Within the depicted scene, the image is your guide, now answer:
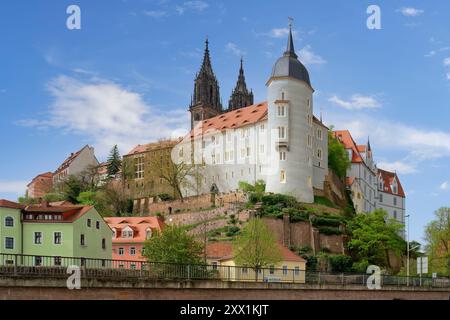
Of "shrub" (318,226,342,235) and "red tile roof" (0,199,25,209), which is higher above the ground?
"red tile roof" (0,199,25,209)

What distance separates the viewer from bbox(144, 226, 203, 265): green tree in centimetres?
5972

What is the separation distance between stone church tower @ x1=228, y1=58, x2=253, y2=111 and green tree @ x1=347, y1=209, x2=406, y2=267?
79.5 meters

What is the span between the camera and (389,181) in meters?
129

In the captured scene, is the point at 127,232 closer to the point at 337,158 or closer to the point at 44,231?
the point at 44,231

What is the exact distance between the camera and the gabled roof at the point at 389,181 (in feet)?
417

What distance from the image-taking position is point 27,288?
22.5m

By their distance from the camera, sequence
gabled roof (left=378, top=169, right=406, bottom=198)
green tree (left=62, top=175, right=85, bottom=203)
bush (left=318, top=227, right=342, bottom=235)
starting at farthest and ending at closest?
gabled roof (left=378, top=169, right=406, bottom=198)
green tree (left=62, top=175, right=85, bottom=203)
bush (left=318, top=227, right=342, bottom=235)

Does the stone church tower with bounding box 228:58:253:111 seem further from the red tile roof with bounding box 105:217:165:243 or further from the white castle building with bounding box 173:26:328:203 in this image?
the red tile roof with bounding box 105:217:165:243

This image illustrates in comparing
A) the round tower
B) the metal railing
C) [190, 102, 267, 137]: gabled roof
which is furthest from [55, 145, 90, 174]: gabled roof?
the metal railing

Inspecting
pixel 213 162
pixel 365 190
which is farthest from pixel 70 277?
pixel 365 190

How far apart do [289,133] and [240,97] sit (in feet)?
238
